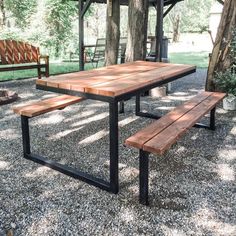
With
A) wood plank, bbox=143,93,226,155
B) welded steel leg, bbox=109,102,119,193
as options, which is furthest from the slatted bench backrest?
welded steel leg, bbox=109,102,119,193

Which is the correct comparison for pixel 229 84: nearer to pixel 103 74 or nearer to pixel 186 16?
pixel 103 74

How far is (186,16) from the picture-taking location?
113 feet

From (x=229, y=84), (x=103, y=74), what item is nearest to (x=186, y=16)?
(x=229, y=84)

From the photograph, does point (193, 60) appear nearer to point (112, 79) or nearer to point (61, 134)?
point (61, 134)

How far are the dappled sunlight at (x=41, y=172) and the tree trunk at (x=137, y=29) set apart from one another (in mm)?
3643

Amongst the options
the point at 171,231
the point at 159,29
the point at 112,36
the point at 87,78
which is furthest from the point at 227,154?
the point at 112,36

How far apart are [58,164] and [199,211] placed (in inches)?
55.8

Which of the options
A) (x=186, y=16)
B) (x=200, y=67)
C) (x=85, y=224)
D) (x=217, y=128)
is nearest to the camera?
(x=85, y=224)

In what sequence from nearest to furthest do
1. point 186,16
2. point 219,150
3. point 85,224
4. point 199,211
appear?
point 85,224 → point 199,211 → point 219,150 → point 186,16

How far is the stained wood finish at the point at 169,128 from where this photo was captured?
2459 millimetres

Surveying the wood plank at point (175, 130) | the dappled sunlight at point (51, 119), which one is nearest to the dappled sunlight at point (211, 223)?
the wood plank at point (175, 130)

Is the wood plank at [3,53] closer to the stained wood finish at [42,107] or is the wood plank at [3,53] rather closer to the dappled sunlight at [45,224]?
the stained wood finish at [42,107]

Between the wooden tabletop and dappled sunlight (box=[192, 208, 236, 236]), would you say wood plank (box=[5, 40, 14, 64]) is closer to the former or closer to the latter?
the wooden tabletop

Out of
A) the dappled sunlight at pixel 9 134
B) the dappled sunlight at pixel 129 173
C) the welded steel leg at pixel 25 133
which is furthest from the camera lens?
the dappled sunlight at pixel 9 134
